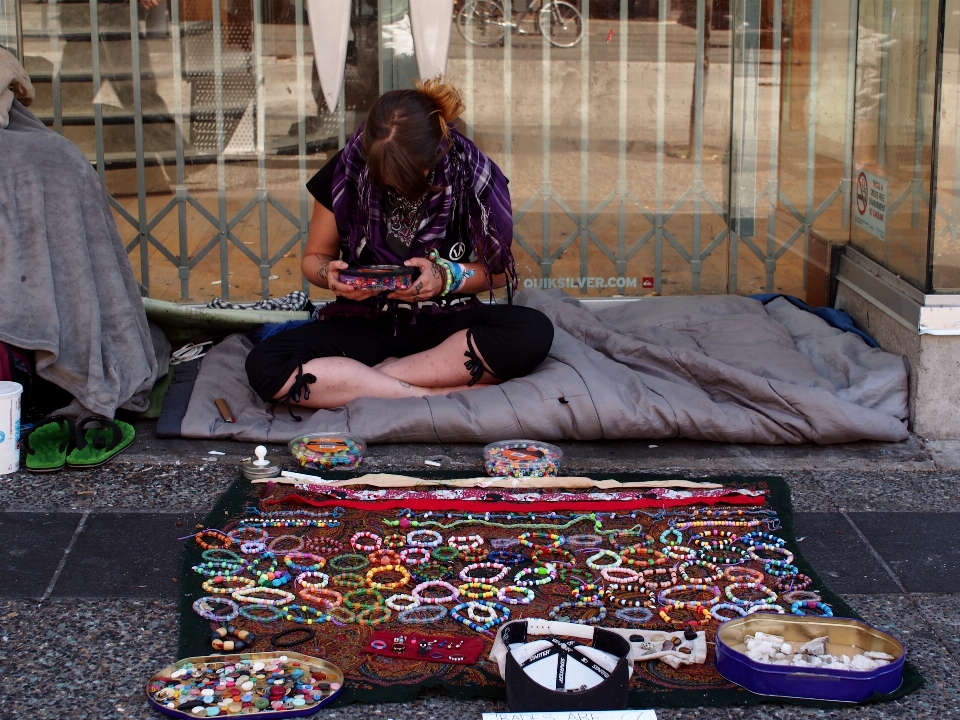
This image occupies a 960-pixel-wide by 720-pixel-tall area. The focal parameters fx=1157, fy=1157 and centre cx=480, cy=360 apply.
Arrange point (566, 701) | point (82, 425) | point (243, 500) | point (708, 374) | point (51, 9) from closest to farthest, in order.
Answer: point (566, 701), point (243, 500), point (82, 425), point (708, 374), point (51, 9)

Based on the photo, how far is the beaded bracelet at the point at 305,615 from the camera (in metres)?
2.58

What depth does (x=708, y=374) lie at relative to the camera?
4.02 m

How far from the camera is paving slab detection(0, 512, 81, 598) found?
279cm

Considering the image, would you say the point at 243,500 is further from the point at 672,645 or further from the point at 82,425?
the point at 672,645

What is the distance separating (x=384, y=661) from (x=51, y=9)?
11.4 feet

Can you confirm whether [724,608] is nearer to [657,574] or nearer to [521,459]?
[657,574]

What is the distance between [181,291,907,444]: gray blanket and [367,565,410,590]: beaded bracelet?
3.04 feet

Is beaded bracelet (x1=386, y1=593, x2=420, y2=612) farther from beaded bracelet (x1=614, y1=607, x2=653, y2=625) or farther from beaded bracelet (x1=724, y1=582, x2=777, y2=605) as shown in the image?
beaded bracelet (x1=724, y1=582, x2=777, y2=605)

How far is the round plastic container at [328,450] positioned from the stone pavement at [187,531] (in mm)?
82

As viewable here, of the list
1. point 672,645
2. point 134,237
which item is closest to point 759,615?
point 672,645

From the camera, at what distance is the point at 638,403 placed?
12.5 ft

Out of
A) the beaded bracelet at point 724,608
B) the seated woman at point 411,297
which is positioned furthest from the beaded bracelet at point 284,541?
the beaded bracelet at point 724,608

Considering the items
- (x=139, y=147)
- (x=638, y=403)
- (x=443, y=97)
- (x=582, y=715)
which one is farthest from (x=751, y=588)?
(x=139, y=147)

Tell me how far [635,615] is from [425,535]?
639mm
